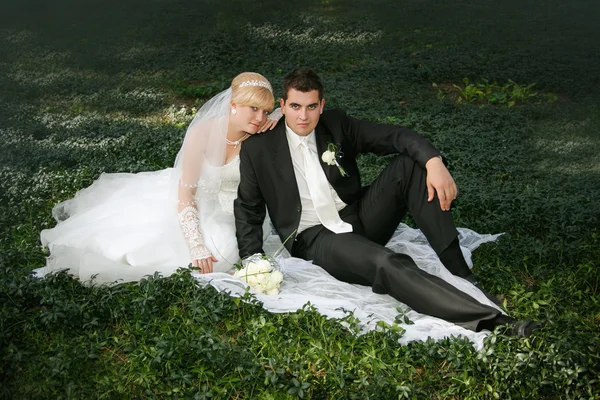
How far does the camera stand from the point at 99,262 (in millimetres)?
4973

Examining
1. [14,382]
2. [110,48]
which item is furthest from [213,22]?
[14,382]

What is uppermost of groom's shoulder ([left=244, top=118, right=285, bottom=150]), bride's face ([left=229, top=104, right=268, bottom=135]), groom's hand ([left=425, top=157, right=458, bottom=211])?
bride's face ([left=229, top=104, right=268, bottom=135])

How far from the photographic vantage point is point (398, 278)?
4406 millimetres

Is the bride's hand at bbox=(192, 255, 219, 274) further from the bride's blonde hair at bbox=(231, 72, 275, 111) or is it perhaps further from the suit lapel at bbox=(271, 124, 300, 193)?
the bride's blonde hair at bbox=(231, 72, 275, 111)

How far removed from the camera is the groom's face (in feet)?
15.5

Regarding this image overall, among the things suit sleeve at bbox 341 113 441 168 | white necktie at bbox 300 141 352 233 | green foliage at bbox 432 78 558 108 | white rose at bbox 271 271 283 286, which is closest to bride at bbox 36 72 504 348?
white rose at bbox 271 271 283 286

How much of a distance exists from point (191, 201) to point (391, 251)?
1.60 meters

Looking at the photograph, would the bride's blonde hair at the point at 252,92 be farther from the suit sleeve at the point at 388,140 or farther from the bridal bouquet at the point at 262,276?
the bridal bouquet at the point at 262,276

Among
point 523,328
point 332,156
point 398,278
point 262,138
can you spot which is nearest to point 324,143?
point 332,156

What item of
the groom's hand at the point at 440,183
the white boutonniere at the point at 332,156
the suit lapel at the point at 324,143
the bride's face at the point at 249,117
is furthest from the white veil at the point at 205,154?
the groom's hand at the point at 440,183

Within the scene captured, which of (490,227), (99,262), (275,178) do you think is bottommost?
(490,227)

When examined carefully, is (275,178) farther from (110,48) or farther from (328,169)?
(110,48)

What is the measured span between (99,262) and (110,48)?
8.40 metres

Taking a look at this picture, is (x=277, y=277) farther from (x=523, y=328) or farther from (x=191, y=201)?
(x=523, y=328)
